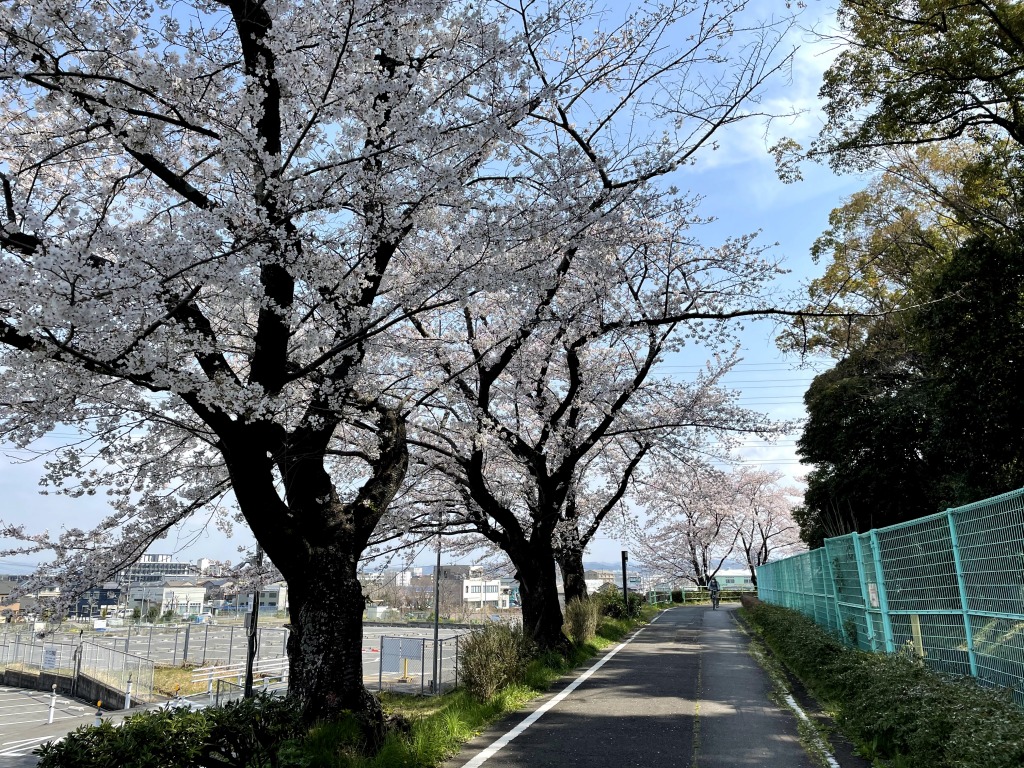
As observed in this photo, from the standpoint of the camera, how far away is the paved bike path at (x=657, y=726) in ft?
20.2

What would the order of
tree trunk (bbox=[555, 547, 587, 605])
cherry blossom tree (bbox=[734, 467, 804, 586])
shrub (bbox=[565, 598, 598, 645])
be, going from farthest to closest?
cherry blossom tree (bbox=[734, 467, 804, 586]) < tree trunk (bbox=[555, 547, 587, 605]) < shrub (bbox=[565, 598, 598, 645])

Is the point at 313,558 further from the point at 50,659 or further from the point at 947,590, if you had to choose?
the point at 50,659

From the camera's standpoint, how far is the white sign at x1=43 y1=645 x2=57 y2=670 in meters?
36.0

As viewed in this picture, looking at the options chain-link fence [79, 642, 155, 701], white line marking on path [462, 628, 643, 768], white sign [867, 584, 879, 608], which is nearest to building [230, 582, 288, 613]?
white line marking on path [462, 628, 643, 768]

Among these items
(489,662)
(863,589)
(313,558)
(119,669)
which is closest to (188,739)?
(313,558)

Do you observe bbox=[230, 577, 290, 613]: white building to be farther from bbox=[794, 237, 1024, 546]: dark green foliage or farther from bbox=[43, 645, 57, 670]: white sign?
bbox=[794, 237, 1024, 546]: dark green foliage

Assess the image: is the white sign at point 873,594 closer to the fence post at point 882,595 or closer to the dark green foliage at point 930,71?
the fence post at point 882,595

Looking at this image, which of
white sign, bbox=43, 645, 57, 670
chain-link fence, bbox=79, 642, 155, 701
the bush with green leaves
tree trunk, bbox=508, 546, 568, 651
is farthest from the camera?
white sign, bbox=43, 645, 57, 670

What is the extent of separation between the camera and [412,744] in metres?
6.15

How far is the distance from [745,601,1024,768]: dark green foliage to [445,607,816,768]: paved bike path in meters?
0.71

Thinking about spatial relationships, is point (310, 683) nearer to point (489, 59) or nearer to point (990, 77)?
point (489, 59)

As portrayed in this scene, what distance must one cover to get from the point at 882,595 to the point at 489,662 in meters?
5.32

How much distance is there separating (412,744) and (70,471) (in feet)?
16.0

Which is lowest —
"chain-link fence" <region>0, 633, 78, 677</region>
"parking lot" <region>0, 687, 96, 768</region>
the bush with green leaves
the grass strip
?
"parking lot" <region>0, 687, 96, 768</region>
